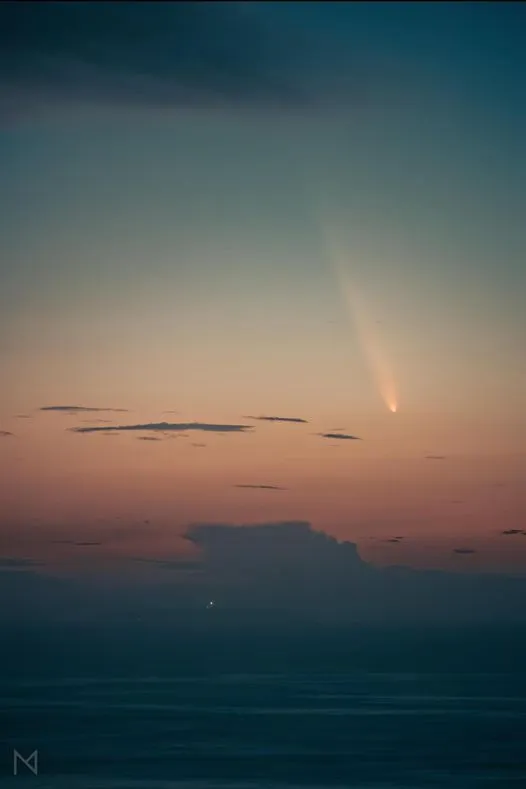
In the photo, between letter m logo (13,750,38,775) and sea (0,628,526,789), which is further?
sea (0,628,526,789)

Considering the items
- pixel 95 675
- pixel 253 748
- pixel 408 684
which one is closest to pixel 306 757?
pixel 253 748

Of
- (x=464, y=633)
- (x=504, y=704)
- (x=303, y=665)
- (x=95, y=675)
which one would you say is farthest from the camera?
(x=464, y=633)

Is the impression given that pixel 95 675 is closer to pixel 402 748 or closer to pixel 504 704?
pixel 504 704

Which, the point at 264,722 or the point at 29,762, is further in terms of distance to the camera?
the point at 264,722

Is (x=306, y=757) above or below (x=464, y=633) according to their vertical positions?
below

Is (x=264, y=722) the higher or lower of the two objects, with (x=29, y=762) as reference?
higher

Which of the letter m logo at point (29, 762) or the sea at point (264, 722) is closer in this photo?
the letter m logo at point (29, 762)

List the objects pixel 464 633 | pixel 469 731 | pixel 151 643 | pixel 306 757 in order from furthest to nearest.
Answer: pixel 464 633, pixel 151 643, pixel 469 731, pixel 306 757

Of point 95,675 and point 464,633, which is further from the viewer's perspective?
point 464,633
